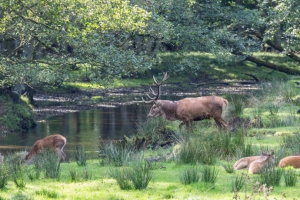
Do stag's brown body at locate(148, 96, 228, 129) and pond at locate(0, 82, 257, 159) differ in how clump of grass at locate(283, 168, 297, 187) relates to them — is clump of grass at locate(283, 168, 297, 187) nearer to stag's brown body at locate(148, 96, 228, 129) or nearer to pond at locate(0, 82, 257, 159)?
stag's brown body at locate(148, 96, 228, 129)

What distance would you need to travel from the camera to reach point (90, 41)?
18.6m

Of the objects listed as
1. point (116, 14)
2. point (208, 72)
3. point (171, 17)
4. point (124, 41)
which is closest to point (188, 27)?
point (171, 17)

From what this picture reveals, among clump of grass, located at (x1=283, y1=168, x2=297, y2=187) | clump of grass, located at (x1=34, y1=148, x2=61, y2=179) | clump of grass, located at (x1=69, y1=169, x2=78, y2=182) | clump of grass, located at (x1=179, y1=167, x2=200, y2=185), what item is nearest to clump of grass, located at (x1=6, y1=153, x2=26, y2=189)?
clump of grass, located at (x1=34, y1=148, x2=61, y2=179)

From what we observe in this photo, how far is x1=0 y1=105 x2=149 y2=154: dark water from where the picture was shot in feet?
62.7

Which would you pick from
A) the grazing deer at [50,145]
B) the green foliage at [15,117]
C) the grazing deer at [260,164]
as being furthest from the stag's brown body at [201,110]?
the green foliage at [15,117]

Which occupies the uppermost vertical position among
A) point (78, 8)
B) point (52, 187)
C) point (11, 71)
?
point (78, 8)

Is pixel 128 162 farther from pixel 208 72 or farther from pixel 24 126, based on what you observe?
pixel 208 72

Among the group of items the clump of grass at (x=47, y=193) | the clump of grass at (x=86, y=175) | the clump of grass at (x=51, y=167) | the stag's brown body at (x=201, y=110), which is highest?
the stag's brown body at (x=201, y=110)

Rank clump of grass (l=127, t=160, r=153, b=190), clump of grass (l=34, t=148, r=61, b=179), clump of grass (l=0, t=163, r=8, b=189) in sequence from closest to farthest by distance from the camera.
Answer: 1. clump of grass (l=127, t=160, r=153, b=190)
2. clump of grass (l=0, t=163, r=8, b=189)
3. clump of grass (l=34, t=148, r=61, b=179)

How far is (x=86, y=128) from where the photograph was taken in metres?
22.2

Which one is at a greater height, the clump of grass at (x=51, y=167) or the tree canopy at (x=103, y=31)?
the tree canopy at (x=103, y=31)

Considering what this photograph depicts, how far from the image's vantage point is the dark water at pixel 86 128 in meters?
19.1

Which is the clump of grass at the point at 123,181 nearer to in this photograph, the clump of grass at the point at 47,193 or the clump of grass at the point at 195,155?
the clump of grass at the point at 47,193

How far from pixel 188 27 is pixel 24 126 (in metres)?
8.65
